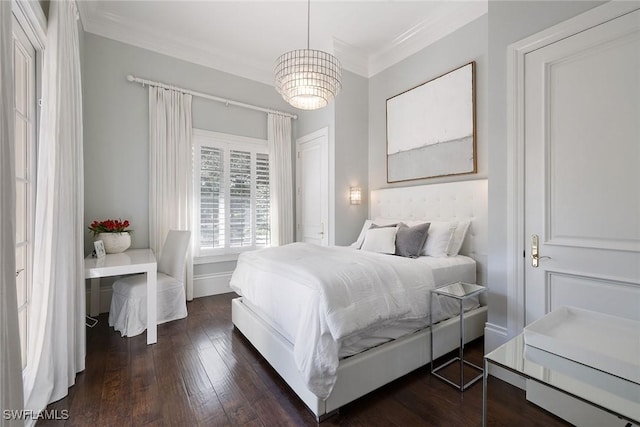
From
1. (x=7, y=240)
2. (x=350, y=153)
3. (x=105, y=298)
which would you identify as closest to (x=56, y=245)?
(x=7, y=240)

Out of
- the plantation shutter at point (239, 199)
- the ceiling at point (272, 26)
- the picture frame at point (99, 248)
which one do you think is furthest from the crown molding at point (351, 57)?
the picture frame at point (99, 248)

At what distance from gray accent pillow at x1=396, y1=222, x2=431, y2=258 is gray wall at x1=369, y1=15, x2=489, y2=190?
2.86ft

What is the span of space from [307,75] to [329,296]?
1.79 meters

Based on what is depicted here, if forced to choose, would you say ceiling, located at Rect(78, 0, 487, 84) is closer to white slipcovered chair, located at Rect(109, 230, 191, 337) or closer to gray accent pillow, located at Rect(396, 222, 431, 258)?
gray accent pillow, located at Rect(396, 222, 431, 258)

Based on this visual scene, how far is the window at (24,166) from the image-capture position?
6.02 feet

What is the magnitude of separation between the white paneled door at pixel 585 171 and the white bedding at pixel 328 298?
0.82 m

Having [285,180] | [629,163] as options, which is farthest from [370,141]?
[629,163]

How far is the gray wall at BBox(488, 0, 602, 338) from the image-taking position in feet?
6.68

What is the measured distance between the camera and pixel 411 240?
2.77 m

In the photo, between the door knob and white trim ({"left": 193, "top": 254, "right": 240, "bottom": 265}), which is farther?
white trim ({"left": 193, "top": 254, "right": 240, "bottom": 265})

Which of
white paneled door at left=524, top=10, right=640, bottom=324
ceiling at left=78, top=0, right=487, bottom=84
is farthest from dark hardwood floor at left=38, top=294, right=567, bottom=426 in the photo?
ceiling at left=78, top=0, right=487, bottom=84

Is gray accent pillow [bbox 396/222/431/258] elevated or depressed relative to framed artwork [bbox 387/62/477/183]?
depressed

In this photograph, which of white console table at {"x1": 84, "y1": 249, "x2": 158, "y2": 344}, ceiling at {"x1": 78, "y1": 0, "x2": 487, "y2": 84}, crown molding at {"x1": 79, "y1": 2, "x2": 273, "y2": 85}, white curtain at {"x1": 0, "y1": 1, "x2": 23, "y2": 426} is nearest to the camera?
white curtain at {"x1": 0, "y1": 1, "x2": 23, "y2": 426}

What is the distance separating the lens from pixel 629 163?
1.57 metres
